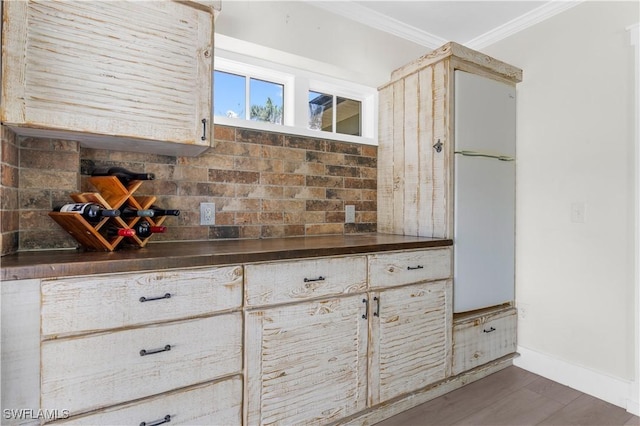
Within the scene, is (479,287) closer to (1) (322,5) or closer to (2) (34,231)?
(1) (322,5)

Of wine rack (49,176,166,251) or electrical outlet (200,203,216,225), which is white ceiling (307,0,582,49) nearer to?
electrical outlet (200,203,216,225)

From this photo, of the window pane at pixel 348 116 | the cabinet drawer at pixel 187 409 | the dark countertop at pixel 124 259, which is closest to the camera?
the dark countertop at pixel 124 259

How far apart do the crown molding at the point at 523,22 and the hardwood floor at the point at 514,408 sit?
255cm

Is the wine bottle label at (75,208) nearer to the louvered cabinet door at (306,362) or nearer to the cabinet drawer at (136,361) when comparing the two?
the cabinet drawer at (136,361)

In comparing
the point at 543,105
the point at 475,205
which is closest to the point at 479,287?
the point at 475,205

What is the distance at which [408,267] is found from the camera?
195 cm

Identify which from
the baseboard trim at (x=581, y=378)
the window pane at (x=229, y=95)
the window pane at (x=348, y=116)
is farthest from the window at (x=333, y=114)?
the baseboard trim at (x=581, y=378)

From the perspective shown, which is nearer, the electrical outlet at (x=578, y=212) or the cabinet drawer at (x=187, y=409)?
the cabinet drawer at (x=187, y=409)

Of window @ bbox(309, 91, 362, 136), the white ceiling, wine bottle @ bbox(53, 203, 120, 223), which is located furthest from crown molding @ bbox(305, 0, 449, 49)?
wine bottle @ bbox(53, 203, 120, 223)

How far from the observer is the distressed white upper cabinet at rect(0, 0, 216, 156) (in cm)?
126

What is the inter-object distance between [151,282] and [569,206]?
253cm

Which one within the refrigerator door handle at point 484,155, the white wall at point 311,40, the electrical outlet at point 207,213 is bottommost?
the electrical outlet at point 207,213

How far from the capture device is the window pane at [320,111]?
8.48 ft

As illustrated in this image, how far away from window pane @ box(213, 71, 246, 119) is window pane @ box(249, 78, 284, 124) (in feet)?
0.23
